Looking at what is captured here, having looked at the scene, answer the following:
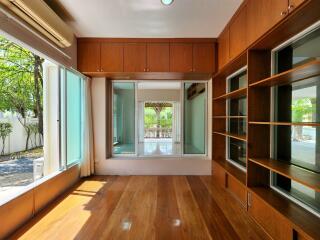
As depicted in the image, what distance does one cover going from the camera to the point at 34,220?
2.58 m

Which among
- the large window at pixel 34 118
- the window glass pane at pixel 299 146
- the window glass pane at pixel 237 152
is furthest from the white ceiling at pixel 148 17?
the window glass pane at pixel 237 152

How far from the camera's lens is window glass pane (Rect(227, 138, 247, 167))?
12.0 ft

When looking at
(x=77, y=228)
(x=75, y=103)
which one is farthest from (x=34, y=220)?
(x=75, y=103)

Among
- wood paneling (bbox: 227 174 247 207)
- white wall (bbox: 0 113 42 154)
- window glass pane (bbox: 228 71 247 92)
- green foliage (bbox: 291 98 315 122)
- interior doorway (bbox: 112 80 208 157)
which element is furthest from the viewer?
interior doorway (bbox: 112 80 208 157)

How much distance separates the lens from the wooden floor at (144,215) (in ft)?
7.53

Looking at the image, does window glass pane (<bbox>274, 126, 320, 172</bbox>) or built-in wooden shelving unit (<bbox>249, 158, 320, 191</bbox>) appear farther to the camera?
window glass pane (<bbox>274, 126, 320, 172</bbox>)

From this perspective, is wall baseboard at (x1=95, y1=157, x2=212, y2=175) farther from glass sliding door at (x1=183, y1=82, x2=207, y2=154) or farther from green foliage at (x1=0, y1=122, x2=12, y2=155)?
green foliage at (x1=0, y1=122, x2=12, y2=155)

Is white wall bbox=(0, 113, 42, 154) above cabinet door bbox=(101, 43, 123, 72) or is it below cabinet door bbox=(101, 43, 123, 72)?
below

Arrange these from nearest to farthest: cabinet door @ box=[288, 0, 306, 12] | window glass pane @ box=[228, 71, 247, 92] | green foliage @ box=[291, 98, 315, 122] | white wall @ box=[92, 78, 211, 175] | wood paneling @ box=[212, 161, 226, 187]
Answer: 1. cabinet door @ box=[288, 0, 306, 12]
2. green foliage @ box=[291, 98, 315, 122]
3. window glass pane @ box=[228, 71, 247, 92]
4. wood paneling @ box=[212, 161, 226, 187]
5. white wall @ box=[92, 78, 211, 175]

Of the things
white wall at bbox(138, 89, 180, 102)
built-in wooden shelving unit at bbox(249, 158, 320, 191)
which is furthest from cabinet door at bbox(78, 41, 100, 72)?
white wall at bbox(138, 89, 180, 102)

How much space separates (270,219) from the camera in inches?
88.8

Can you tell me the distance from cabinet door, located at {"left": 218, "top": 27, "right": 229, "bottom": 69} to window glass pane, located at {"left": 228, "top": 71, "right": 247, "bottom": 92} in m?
0.39

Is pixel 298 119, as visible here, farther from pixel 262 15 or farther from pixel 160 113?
pixel 160 113

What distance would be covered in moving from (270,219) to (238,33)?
2.42 meters
